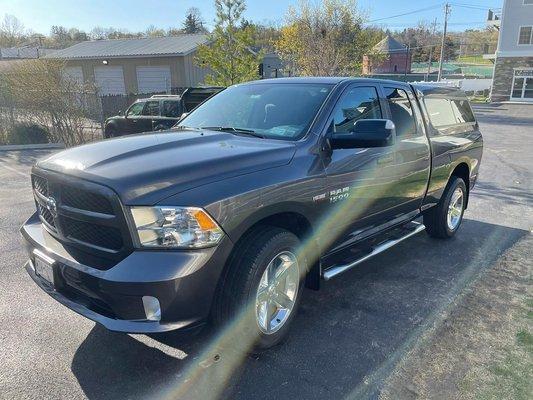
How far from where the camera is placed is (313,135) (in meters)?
3.39

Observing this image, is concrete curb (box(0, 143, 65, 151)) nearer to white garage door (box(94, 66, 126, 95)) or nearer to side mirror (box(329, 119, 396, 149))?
side mirror (box(329, 119, 396, 149))

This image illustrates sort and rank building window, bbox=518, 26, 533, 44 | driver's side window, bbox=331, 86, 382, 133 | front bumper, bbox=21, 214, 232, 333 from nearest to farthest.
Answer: front bumper, bbox=21, 214, 232, 333 < driver's side window, bbox=331, 86, 382, 133 < building window, bbox=518, 26, 533, 44

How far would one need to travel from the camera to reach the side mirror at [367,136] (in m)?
3.30

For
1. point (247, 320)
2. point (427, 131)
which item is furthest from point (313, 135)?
point (427, 131)

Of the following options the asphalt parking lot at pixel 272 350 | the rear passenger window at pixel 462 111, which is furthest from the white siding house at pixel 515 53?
the asphalt parking lot at pixel 272 350

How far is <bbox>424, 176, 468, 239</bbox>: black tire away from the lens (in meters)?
5.36

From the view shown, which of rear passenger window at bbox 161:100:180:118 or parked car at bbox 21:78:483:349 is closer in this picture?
parked car at bbox 21:78:483:349

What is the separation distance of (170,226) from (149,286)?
0.35m

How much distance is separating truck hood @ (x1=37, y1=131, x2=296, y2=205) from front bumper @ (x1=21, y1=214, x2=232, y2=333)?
37 cm

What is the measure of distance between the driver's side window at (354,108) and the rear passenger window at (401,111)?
0.26 metres

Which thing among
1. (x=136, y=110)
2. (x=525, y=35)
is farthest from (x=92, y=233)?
(x=525, y=35)

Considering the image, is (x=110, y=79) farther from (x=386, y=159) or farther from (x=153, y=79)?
(x=386, y=159)

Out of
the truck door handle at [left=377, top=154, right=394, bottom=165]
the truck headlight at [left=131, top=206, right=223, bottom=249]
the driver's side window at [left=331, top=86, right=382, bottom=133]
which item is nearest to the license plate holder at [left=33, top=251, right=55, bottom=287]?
the truck headlight at [left=131, top=206, right=223, bottom=249]

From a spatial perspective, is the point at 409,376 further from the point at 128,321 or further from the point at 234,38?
the point at 234,38
